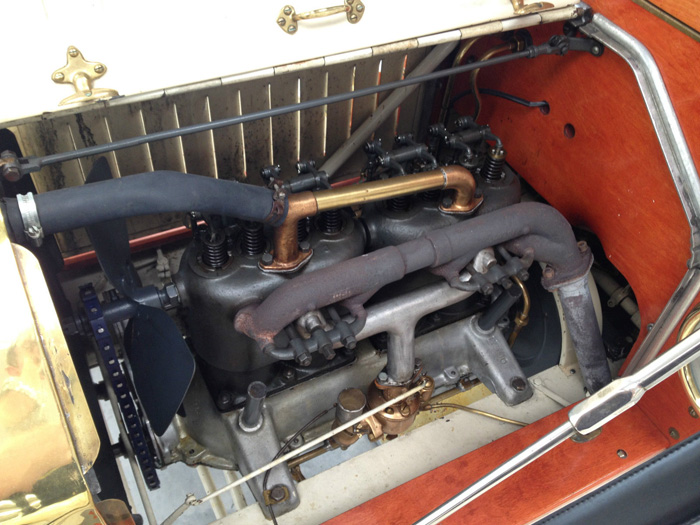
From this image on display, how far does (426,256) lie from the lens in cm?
120

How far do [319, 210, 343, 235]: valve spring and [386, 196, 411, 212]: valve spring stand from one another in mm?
135

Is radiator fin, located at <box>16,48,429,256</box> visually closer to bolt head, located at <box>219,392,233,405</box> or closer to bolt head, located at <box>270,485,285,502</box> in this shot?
bolt head, located at <box>219,392,233,405</box>

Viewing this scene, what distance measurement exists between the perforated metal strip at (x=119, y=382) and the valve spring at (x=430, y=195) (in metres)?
0.73

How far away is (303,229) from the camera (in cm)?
126

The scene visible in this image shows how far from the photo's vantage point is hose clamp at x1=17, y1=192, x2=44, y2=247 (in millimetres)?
875

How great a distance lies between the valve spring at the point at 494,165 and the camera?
4.58 ft

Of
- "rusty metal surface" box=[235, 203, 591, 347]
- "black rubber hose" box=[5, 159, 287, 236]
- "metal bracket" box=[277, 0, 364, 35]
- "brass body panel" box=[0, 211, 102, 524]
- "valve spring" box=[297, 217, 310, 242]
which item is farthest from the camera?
"valve spring" box=[297, 217, 310, 242]

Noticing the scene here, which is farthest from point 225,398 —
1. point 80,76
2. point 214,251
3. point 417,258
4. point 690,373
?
point 690,373

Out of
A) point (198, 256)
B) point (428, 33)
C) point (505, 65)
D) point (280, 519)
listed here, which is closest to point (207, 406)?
point (280, 519)

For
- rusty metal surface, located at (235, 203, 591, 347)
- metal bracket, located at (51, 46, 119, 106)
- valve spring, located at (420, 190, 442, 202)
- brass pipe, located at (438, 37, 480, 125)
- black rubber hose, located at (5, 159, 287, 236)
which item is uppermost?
brass pipe, located at (438, 37, 480, 125)

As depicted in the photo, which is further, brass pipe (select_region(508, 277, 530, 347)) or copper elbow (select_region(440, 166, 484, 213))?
brass pipe (select_region(508, 277, 530, 347))

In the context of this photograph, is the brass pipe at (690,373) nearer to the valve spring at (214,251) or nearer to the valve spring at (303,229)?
the valve spring at (303,229)

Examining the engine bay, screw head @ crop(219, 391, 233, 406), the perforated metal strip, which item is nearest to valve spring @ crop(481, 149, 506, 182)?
the engine bay

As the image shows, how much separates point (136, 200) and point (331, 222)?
455 mm
